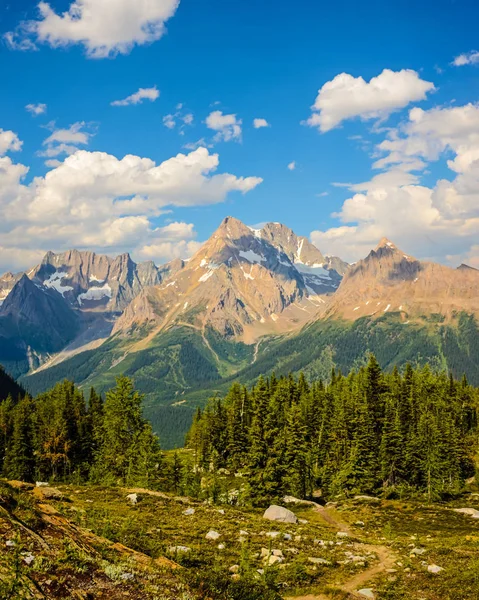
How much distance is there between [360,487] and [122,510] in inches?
1750

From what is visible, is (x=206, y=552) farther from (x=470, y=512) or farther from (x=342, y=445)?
(x=342, y=445)

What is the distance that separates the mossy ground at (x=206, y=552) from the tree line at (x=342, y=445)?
1130 centimetres

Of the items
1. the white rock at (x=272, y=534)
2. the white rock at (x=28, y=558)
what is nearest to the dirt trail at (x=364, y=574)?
Answer: the white rock at (x=272, y=534)

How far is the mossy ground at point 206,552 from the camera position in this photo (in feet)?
43.0

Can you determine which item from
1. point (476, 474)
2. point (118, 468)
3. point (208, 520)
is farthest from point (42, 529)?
point (476, 474)

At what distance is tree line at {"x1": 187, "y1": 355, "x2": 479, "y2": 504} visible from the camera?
63.8 m

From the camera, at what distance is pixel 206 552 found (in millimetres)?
26672

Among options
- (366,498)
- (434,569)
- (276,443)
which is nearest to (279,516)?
(276,443)

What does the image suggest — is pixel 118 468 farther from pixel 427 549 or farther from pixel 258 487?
pixel 427 549

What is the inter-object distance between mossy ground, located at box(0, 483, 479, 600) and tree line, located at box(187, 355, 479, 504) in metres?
11.3

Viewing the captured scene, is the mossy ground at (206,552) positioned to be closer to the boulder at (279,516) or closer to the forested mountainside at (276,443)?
the boulder at (279,516)

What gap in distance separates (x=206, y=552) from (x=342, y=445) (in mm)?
57480

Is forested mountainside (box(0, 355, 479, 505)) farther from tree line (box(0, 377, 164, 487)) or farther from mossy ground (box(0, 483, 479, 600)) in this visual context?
mossy ground (box(0, 483, 479, 600))

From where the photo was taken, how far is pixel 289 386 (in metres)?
112
